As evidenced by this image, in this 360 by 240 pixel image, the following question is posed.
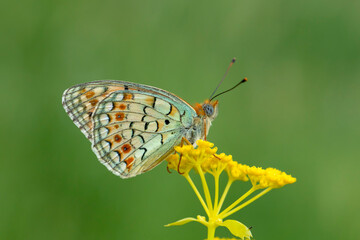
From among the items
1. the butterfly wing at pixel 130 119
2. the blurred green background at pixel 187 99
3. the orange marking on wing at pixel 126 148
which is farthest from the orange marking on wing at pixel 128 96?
the blurred green background at pixel 187 99

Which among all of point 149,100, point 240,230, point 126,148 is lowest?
point 240,230

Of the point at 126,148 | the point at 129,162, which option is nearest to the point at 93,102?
the point at 126,148

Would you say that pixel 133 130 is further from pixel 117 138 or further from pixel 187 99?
pixel 187 99

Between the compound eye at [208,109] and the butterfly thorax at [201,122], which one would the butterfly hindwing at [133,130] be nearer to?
the butterfly thorax at [201,122]

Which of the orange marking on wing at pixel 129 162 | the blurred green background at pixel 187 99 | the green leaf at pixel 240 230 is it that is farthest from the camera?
the blurred green background at pixel 187 99

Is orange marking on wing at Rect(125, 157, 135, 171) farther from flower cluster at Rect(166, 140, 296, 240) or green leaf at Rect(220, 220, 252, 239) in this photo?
green leaf at Rect(220, 220, 252, 239)

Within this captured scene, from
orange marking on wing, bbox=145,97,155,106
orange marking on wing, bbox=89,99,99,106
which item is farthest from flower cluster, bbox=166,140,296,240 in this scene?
orange marking on wing, bbox=89,99,99,106
